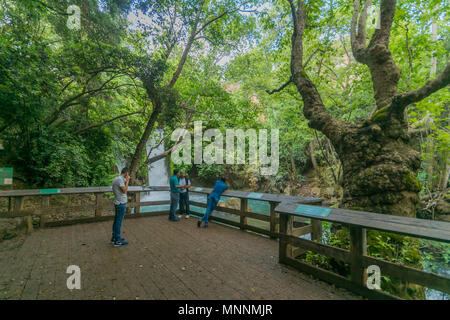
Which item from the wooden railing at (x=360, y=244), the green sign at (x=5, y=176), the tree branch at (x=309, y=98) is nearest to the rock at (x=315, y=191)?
the tree branch at (x=309, y=98)

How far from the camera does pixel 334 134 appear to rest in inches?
195

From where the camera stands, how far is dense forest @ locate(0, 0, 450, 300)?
448 centimetres

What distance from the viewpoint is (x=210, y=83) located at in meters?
8.80

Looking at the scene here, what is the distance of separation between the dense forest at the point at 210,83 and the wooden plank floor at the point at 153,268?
2.31 m

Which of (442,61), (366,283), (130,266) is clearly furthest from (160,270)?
(442,61)

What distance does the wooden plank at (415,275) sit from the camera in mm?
2048

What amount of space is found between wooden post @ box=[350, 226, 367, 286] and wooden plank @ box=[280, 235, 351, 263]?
8cm

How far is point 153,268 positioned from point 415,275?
3385 millimetres

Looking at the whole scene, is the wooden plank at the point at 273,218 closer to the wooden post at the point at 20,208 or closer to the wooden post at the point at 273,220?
the wooden post at the point at 273,220

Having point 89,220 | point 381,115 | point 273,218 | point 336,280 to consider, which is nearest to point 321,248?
point 336,280

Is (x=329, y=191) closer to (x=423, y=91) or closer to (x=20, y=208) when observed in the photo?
(x=423, y=91)

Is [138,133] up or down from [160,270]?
up

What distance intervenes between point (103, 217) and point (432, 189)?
46.8 ft
